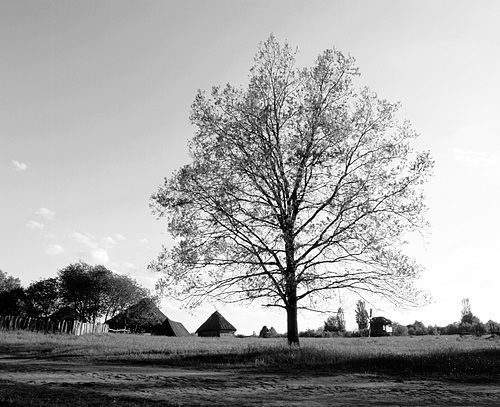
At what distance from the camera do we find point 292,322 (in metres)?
20.5

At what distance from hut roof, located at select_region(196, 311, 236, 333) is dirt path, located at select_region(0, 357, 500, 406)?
7131 cm

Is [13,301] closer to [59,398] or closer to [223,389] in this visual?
[223,389]

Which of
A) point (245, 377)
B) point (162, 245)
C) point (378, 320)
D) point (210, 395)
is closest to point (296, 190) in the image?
point (162, 245)

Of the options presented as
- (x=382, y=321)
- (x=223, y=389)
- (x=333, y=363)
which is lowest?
(x=223, y=389)

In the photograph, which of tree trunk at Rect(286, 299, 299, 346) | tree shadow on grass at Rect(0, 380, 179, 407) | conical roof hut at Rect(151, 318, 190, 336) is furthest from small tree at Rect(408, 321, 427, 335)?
tree shadow on grass at Rect(0, 380, 179, 407)

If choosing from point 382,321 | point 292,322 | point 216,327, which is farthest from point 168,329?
point 292,322

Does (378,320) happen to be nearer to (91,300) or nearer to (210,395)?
(91,300)

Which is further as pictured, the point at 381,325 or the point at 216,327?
the point at 381,325

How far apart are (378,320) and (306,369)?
79892 mm

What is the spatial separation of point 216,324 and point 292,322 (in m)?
65.6

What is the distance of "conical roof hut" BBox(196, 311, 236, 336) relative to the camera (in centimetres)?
8262

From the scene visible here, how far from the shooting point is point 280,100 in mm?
20938

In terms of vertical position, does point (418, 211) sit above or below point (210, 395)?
above

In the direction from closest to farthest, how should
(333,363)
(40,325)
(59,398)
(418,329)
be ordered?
(59,398), (333,363), (40,325), (418,329)
